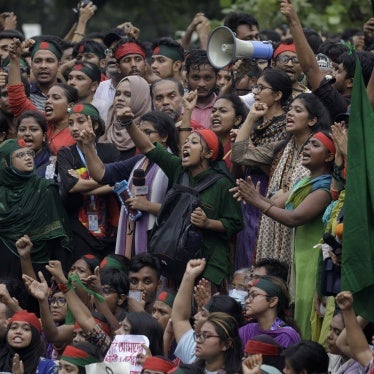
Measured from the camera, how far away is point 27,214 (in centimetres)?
1348

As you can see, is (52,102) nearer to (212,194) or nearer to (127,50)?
(127,50)

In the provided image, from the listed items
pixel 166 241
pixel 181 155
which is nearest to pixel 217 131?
pixel 181 155

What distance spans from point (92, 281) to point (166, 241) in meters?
0.64

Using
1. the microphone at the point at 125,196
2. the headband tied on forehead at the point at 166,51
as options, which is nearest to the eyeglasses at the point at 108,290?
the microphone at the point at 125,196

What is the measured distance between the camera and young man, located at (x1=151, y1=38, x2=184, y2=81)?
1518 centimetres

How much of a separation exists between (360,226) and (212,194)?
2.57 meters

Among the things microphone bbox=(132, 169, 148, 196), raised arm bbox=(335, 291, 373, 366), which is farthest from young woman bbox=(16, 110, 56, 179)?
raised arm bbox=(335, 291, 373, 366)

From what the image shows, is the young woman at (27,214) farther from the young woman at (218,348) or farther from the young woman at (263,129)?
the young woman at (218,348)

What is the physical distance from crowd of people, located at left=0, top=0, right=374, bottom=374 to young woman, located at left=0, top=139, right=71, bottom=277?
0.04 ft

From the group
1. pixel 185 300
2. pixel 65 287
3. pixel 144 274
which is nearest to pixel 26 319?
pixel 65 287

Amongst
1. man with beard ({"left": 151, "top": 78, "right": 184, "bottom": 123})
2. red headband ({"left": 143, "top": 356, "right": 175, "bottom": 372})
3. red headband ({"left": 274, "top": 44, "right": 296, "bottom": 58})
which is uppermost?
red headband ({"left": 274, "top": 44, "right": 296, "bottom": 58})

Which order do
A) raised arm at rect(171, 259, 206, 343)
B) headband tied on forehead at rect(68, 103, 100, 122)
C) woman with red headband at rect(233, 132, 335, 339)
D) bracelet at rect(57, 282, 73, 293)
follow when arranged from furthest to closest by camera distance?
headband tied on forehead at rect(68, 103, 100, 122), bracelet at rect(57, 282, 73, 293), woman with red headband at rect(233, 132, 335, 339), raised arm at rect(171, 259, 206, 343)

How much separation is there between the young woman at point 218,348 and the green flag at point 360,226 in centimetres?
99

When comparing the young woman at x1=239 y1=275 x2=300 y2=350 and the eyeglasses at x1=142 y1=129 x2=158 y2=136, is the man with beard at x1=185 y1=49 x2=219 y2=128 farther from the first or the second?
the young woman at x1=239 y1=275 x2=300 y2=350
